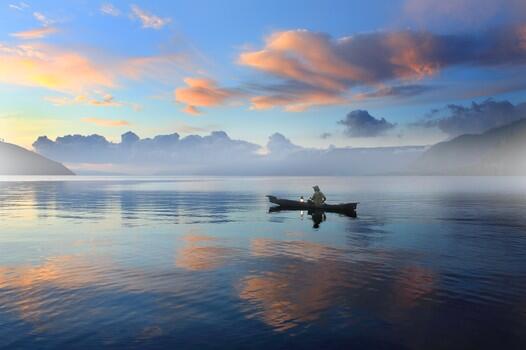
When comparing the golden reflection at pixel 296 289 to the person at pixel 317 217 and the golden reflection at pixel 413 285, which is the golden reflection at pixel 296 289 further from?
the person at pixel 317 217

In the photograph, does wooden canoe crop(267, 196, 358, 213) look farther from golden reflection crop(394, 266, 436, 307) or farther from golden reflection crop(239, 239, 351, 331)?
golden reflection crop(394, 266, 436, 307)

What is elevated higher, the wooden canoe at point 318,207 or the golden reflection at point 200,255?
the wooden canoe at point 318,207

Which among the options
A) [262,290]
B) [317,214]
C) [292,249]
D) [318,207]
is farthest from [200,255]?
[318,207]

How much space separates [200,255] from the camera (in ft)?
110

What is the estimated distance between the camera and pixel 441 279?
25844 mm

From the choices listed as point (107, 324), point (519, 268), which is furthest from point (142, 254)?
point (519, 268)

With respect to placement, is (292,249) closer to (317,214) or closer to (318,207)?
(317,214)

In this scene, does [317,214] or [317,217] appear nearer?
[317,217]

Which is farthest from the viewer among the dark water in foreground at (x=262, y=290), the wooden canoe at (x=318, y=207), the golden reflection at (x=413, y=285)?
the wooden canoe at (x=318, y=207)

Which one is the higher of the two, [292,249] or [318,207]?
[318,207]

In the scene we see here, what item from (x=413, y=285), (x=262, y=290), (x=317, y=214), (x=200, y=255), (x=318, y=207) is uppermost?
(x=318, y=207)

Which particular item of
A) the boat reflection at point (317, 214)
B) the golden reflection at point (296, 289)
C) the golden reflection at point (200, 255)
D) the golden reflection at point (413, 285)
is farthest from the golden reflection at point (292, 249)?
the boat reflection at point (317, 214)

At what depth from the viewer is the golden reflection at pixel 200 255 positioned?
2988cm

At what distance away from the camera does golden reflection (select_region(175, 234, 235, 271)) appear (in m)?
29.9
